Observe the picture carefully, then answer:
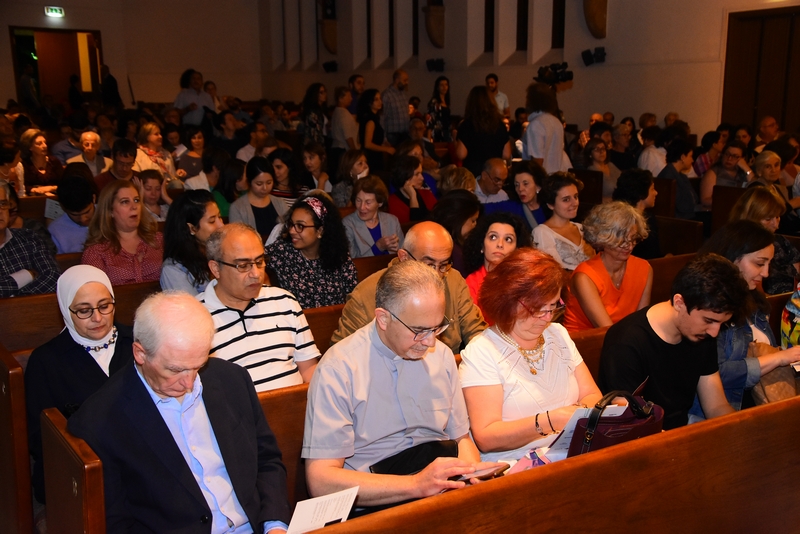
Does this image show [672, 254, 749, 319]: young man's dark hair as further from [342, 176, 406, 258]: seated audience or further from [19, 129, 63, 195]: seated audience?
[19, 129, 63, 195]: seated audience

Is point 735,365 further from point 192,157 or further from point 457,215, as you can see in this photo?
point 192,157

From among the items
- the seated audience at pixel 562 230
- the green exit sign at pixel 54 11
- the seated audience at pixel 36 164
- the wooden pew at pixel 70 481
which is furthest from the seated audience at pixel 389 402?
Result: the green exit sign at pixel 54 11

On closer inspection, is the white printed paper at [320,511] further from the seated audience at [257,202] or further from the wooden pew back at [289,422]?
the seated audience at [257,202]

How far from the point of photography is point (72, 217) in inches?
191

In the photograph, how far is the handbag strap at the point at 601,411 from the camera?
2.14 m

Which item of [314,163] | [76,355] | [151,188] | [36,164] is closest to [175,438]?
[76,355]

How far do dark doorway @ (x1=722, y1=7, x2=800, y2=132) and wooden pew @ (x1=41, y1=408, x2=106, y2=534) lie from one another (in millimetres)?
10217

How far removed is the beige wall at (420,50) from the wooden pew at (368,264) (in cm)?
791

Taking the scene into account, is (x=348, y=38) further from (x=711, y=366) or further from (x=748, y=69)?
(x=711, y=366)

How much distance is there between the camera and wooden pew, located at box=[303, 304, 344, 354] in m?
3.42

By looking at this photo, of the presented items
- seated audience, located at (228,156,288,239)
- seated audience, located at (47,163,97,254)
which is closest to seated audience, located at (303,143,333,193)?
seated audience, located at (228,156,288,239)

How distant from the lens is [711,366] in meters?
2.86

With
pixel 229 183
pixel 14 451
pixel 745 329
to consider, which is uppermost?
pixel 229 183

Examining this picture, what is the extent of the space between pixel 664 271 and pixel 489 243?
4.33ft
